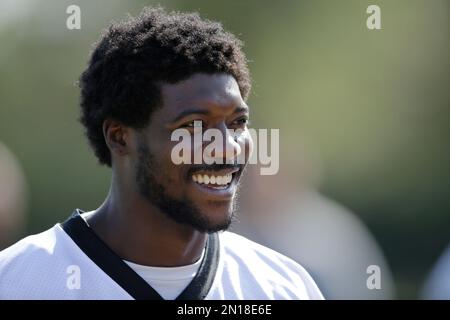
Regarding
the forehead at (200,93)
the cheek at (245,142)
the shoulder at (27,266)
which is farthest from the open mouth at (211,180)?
the shoulder at (27,266)

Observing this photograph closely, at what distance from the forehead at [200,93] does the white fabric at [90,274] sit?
61 cm

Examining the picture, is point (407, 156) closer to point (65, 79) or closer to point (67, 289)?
point (65, 79)

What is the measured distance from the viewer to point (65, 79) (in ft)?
28.5

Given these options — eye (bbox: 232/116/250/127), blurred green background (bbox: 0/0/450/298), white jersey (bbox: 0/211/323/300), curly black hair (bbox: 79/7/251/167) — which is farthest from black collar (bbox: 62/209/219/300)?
blurred green background (bbox: 0/0/450/298)

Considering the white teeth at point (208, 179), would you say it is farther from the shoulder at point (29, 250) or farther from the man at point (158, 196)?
the shoulder at point (29, 250)

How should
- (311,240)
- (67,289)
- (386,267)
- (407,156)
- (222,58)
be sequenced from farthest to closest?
1. (407,156)
2. (386,267)
3. (311,240)
4. (222,58)
5. (67,289)

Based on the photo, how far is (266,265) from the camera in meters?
3.23

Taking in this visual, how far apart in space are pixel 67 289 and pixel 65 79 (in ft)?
19.9

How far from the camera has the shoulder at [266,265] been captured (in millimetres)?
3162

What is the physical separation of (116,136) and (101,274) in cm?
54

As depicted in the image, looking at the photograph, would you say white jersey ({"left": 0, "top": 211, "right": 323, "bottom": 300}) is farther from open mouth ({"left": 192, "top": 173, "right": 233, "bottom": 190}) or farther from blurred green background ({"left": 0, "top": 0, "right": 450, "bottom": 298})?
blurred green background ({"left": 0, "top": 0, "right": 450, "bottom": 298})

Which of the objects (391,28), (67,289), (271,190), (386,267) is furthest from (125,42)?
(391,28)

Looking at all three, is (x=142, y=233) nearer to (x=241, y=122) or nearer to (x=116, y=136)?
(x=116, y=136)

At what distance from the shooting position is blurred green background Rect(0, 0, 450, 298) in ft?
25.9
